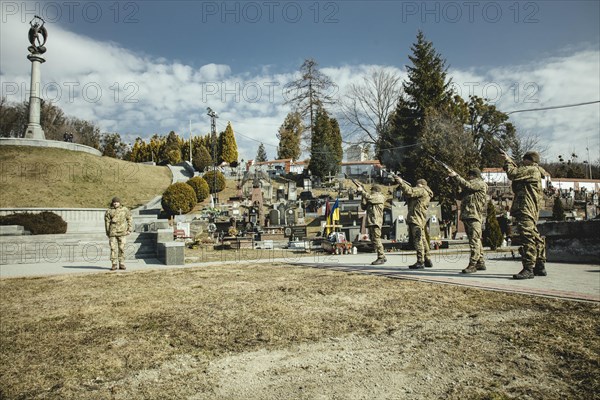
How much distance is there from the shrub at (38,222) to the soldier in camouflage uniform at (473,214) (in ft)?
60.4

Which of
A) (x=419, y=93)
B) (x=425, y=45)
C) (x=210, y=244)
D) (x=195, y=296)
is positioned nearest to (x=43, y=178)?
(x=210, y=244)

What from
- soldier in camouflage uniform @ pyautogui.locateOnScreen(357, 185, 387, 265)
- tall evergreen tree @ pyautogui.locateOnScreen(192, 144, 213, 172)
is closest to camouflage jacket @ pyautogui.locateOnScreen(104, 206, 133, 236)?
soldier in camouflage uniform @ pyautogui.locateOnScreen(357, 185, 387, 265)

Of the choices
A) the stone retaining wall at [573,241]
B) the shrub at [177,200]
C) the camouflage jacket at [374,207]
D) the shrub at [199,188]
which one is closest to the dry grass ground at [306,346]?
the camouflage jacket at [374,207]

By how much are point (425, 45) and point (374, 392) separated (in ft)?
151

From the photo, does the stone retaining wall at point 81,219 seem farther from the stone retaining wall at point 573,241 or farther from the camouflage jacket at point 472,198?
the stone retaining wall at point 573,241

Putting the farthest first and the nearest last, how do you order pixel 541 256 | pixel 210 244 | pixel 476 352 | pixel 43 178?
pixel 43 178 < pixel 210 244 < pixel 541 256 < pixel 476 352

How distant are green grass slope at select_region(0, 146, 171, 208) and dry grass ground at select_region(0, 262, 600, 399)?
2561 centimetres

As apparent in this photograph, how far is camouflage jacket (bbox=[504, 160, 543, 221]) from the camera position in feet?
20.0

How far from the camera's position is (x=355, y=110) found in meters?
47.3

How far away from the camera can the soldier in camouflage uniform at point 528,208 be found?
19.5ft

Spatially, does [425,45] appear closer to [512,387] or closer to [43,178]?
[43,178]

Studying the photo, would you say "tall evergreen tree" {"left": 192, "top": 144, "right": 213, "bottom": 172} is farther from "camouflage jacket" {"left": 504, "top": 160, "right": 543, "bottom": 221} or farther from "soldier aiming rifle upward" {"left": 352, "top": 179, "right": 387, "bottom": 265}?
"camouflage jacket" {"left": 504, "top": 160, "right": 543, "bottom": 221}

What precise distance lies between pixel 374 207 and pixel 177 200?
81.5 ft

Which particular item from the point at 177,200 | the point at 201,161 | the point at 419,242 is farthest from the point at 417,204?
the point at 201,161
